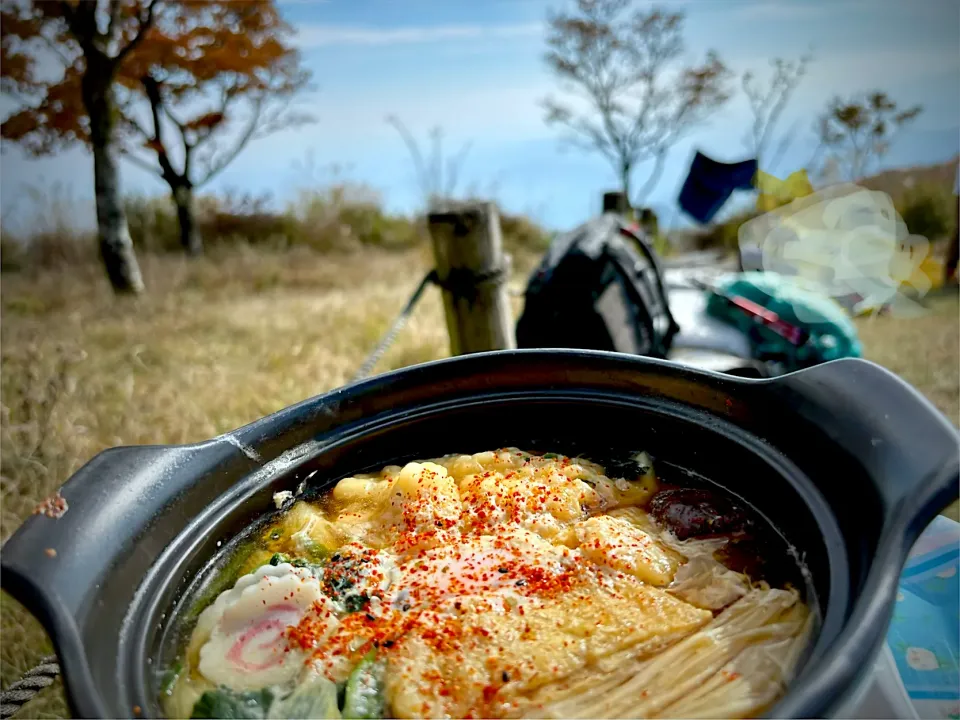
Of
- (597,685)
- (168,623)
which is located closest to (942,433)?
(597,685)

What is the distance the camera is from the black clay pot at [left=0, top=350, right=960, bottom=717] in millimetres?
1131

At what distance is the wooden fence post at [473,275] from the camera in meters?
4.08

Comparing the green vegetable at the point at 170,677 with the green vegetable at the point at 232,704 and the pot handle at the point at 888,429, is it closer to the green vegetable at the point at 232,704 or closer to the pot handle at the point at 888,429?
the green vegetable at the point at 232,704

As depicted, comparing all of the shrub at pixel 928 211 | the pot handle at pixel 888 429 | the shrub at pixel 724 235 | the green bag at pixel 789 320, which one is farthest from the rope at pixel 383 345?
the shrub at pixel 928 211

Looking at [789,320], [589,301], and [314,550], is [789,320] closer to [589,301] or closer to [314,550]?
[589,301]

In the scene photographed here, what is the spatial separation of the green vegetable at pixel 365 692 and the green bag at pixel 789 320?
16.5 ft

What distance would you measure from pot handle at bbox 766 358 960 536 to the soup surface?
329 millimetres

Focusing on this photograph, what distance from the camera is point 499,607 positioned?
4.80 feet

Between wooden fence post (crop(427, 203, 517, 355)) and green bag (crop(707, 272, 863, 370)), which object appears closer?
wooden fence post (crop(427, 203, 517, 355))

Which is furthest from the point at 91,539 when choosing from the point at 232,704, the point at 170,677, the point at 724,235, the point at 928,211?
the point at 724,235

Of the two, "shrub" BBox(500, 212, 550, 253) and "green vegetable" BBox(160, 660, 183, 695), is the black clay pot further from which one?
"shrub" BBox(500, 212, 550, 253)

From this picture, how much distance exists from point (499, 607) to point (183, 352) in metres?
6.09

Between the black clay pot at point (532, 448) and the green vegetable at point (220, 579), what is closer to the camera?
the black clay pot at point (532, 448)

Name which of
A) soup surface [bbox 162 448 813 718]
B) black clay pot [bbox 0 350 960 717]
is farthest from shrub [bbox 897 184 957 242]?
soup surface [bbox 162 448 813 718]
